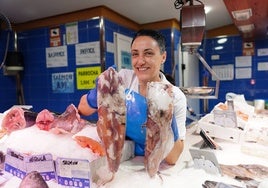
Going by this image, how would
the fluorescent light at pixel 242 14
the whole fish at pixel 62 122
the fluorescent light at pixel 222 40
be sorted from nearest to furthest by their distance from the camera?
the whole fish at pixel 62 122
the fluorescent light at pixel 242 14
the fluorescent light at pixel 222 40

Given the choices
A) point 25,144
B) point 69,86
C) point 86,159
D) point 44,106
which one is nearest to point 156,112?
point 86,159

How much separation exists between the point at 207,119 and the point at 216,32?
345 centimetres

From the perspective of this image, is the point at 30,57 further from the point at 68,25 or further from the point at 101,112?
the point at 101,112

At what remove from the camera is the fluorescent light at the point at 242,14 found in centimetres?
259

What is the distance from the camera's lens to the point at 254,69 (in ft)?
14.4

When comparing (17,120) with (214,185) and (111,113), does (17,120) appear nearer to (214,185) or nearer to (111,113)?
(111,113)

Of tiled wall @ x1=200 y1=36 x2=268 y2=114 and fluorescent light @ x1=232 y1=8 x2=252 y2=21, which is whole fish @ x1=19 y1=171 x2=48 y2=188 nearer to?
fluorescent light @ x1=232 y1=8 x2=252 y2=21

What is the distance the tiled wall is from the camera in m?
4.35

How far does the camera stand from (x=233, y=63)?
4.56m

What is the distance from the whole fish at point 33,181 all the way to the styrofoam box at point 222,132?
44.5 inches

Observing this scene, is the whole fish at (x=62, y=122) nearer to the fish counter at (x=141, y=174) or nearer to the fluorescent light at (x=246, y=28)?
the fish counter at (x=141, y=174)

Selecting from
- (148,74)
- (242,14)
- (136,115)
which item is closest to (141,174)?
(136,115)

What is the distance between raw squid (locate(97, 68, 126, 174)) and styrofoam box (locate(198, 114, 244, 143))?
1.00 meters

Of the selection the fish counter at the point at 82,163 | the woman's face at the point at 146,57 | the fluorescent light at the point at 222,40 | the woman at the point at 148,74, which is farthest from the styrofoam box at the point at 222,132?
the fluorescent light at the point at 222,40
